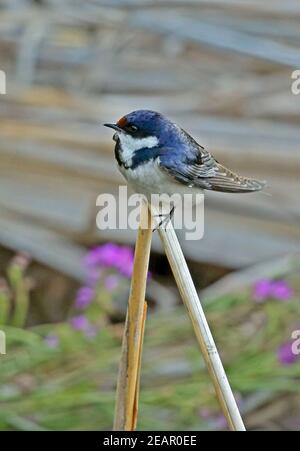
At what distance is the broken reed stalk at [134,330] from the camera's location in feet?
3.39

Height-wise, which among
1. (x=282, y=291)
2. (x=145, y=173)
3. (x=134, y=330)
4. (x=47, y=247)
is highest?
(x=47, y=247)

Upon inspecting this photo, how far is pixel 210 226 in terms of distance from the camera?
242 cm

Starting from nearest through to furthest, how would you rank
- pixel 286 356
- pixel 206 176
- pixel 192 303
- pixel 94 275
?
pixel 192 303, pixel 206 176, pixel 286 356, pixel 94 275

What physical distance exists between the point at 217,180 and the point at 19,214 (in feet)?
4.54

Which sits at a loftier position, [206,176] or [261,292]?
[261,292]

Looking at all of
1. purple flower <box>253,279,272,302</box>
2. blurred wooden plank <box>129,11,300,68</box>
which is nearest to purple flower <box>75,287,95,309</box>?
purple flower <box>253,279,272,302</box>

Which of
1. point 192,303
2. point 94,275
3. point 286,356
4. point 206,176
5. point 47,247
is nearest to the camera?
point 192,303

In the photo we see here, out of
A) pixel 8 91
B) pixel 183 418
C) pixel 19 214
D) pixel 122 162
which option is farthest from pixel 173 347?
pixel 122 162

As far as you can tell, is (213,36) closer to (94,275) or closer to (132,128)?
(94,275)

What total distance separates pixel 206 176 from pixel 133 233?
131 centimetres

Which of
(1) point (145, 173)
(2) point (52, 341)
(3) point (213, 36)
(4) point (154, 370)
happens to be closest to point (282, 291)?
(4) point (154, 370)

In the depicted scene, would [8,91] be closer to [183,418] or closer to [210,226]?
[210,226]

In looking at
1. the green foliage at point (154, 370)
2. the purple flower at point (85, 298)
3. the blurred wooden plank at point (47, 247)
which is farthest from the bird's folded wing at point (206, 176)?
the blurred wooden plank at point (47, 247)

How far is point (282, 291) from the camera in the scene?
1958 millimetres
